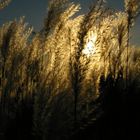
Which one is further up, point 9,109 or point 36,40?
point 36,40

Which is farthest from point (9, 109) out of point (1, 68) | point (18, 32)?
point (18, 32)

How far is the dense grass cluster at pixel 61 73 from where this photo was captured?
16.7 ft

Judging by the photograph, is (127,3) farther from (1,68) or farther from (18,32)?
(1,68)

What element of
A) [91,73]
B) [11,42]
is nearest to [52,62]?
[91,73]

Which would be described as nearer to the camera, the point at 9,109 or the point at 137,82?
the point at 9,109

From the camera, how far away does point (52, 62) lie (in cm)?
578

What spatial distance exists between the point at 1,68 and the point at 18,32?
77 centimetres

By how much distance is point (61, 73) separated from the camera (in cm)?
548

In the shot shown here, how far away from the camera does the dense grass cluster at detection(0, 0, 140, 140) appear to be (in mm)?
5098

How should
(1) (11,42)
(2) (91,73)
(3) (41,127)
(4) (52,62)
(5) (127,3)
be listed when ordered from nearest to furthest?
1. (3) (41,127)
2. (4) (52,62)
3. (2) (91,73)
4. (1) (11,42)
5. (5) (127,3)

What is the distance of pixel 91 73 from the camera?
6.16 metres

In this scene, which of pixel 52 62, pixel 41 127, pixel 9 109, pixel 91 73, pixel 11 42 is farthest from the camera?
pixel 11 42

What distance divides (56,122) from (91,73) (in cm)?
133

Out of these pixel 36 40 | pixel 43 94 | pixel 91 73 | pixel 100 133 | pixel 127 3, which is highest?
pixel 127 3
